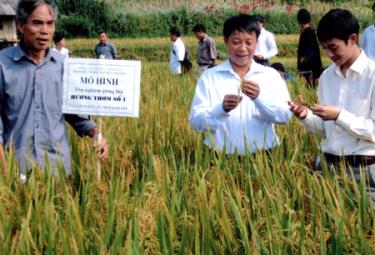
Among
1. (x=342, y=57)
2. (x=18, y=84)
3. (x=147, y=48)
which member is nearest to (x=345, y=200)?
(x=342, y=57)

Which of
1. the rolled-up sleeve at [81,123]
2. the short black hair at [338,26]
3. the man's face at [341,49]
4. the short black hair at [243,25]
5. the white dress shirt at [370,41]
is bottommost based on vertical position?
the rolled-up sleeve at [81,123]

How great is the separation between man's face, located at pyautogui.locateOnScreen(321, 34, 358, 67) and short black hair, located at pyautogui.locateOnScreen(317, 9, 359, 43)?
0.05 ft

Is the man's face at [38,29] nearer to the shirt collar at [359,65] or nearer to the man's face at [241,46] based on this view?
the man's face at [241,46]

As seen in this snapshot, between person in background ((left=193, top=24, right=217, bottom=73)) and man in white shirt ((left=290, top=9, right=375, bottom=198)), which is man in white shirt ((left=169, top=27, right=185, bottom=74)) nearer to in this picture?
person in background ((left=193, top=24, right=217, bottom=73))

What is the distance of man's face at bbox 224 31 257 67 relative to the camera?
8.70 ft

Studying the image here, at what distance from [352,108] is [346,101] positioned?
33 mm

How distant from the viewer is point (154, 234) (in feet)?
6.36

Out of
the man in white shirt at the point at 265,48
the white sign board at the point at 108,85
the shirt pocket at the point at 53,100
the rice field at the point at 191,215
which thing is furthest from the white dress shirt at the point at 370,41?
the shirt pocket at the point at 53,100

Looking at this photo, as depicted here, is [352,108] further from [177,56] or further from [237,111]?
[177,56]

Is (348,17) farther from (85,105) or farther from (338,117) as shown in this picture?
(85,105)

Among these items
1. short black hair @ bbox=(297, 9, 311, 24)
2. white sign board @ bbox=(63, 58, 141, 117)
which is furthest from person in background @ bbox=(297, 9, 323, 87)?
white sign board @ bbox=(63, 58, 141, 117)

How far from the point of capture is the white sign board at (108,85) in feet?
8.41

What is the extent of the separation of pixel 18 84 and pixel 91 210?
2.02 ft

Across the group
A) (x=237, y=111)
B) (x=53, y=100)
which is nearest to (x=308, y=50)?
(x=237, y=111)
